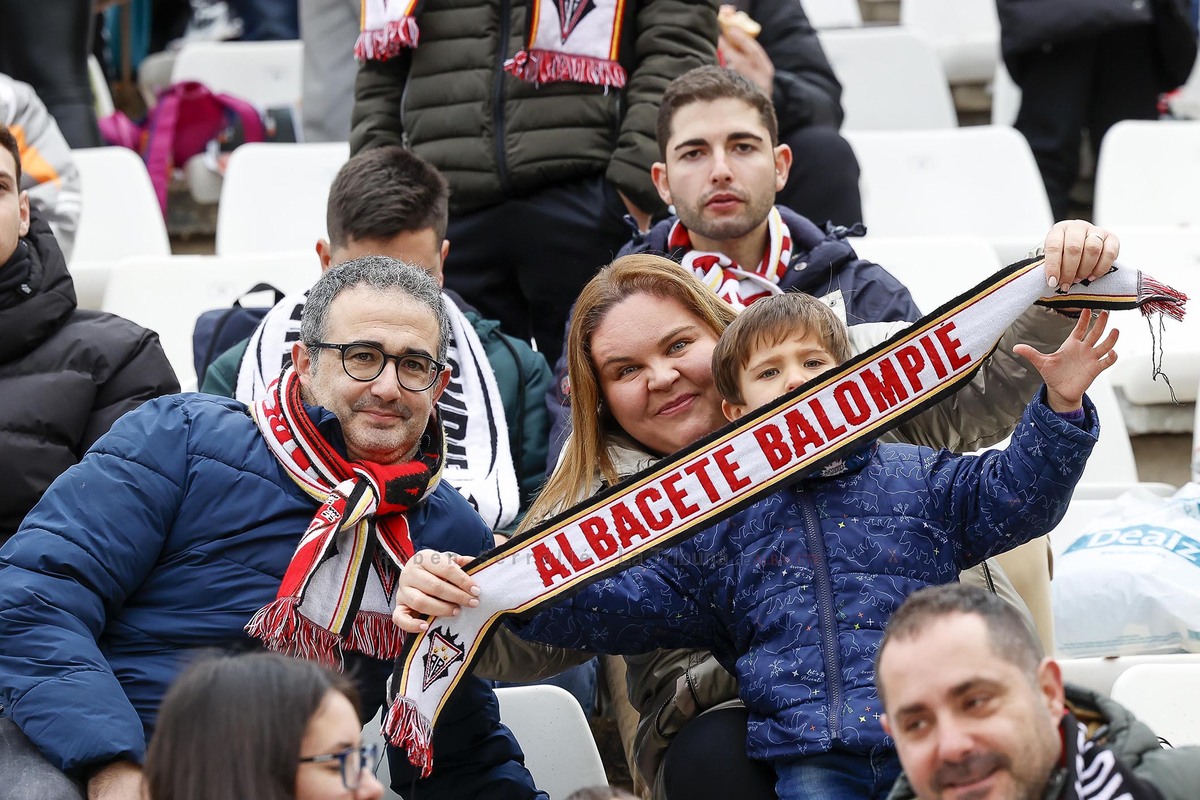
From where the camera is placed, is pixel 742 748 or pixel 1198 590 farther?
pixel 1198 590

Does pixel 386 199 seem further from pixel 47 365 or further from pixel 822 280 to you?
pixel 822 280

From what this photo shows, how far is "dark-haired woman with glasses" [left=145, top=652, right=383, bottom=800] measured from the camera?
1812 mm

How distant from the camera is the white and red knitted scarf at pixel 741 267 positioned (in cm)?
353

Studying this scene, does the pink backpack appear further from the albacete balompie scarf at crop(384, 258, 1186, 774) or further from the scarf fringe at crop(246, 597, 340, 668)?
the albacete balompie scarf at crop(384, 258, 1186, 774)

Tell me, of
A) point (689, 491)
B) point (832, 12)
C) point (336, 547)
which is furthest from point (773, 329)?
point (832, 12)

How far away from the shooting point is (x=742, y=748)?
8.18 ft

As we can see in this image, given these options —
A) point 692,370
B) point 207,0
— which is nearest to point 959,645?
point 692,370

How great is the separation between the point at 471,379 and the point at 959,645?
184 centimetres

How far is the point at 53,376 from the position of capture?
314 centimetres

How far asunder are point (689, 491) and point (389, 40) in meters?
1.96

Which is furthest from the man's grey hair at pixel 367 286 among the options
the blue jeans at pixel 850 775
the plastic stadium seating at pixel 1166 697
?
the plastic stadium seating at pixel 1166 697

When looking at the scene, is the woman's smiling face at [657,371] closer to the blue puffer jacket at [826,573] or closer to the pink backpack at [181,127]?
the blue puffer jacket at [826,573]

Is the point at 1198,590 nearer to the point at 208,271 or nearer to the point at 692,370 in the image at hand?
the point at 692,370

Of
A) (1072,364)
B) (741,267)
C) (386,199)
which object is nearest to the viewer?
(1072,364)
